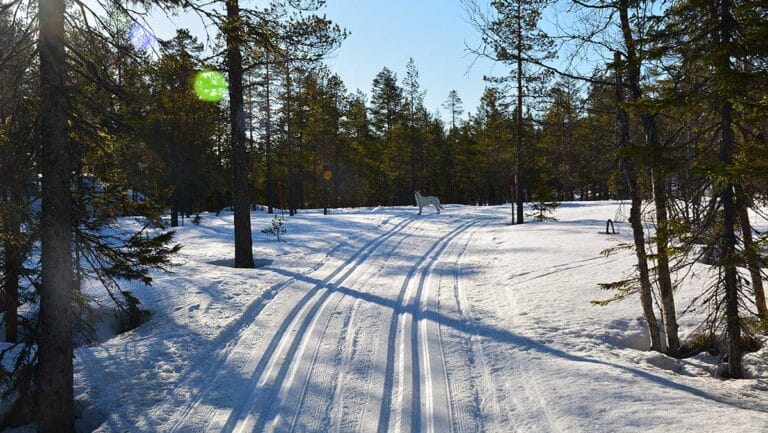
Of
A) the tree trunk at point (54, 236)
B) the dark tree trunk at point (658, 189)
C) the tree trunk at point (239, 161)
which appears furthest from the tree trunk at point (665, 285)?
the tree trunk at point (239, 161)

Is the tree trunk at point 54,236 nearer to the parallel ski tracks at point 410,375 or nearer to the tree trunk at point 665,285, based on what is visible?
the parallel ski tracks at point 410,375

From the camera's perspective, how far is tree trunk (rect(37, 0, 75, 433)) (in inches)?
204

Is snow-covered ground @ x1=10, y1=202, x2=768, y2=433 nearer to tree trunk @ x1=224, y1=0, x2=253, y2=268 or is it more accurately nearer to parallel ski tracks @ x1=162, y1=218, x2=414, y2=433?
parallel ski tracks @ x1=162, y1=218, x2=414, y2=433

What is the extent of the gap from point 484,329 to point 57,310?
19.9 ft

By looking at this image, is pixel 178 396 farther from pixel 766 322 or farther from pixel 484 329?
pixel 766 322

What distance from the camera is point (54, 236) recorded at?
530 cm

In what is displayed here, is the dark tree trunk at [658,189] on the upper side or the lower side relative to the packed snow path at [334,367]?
upper

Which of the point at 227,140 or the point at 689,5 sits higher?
the point at 227,140

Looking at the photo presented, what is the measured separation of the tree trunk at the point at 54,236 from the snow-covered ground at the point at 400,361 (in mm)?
359

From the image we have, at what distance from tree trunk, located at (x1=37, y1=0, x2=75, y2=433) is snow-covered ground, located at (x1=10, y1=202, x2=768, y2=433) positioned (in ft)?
1.18

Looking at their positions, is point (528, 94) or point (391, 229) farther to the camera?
point (528, 94)

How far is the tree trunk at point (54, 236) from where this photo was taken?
5.17 meters

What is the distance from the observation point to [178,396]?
5.26 meters

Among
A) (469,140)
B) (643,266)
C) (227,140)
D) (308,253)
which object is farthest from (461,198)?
(643,266)
